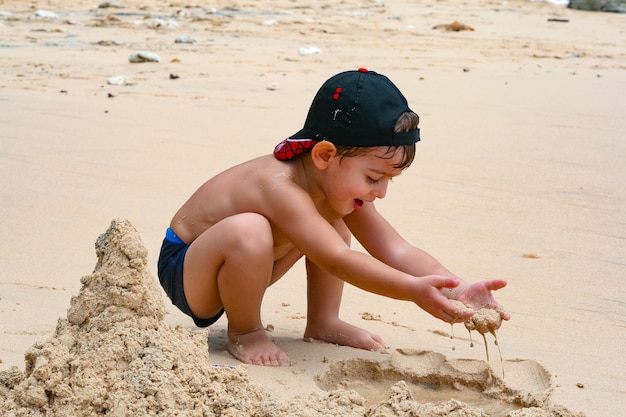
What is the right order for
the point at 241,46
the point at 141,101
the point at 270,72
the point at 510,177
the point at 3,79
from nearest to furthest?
the point at 510,177, the point at 141,101, the point at 3,79, the point at 270,72, the point at 241,46

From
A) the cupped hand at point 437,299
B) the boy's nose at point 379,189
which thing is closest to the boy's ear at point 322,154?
the boy's nose at point 379,189

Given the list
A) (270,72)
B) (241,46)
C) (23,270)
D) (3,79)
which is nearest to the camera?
(23,270)

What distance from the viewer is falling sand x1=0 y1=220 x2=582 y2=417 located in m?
1.90

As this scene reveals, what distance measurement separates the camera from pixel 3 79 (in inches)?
283

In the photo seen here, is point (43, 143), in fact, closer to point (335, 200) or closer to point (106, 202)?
point (106, 202)

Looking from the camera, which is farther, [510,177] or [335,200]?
[510,177]

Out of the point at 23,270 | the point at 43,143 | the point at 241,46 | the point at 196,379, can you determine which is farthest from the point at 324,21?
the point at 196,379

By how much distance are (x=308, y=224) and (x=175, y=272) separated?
48 centimetres

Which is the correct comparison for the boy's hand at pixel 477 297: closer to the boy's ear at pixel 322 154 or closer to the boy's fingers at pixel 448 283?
the boy's fingers at pixel 448 283

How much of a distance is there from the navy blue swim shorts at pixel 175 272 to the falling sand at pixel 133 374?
1.62 ft

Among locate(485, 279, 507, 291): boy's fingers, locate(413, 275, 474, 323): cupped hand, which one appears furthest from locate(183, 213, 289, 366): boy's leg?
locate(485, 279, 507, 291): boy's fingers

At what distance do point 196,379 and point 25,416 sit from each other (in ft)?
1.21

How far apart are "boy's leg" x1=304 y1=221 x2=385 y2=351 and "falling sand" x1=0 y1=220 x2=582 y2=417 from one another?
0.69 m

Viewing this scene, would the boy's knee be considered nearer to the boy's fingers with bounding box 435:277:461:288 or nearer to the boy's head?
the boy's head
